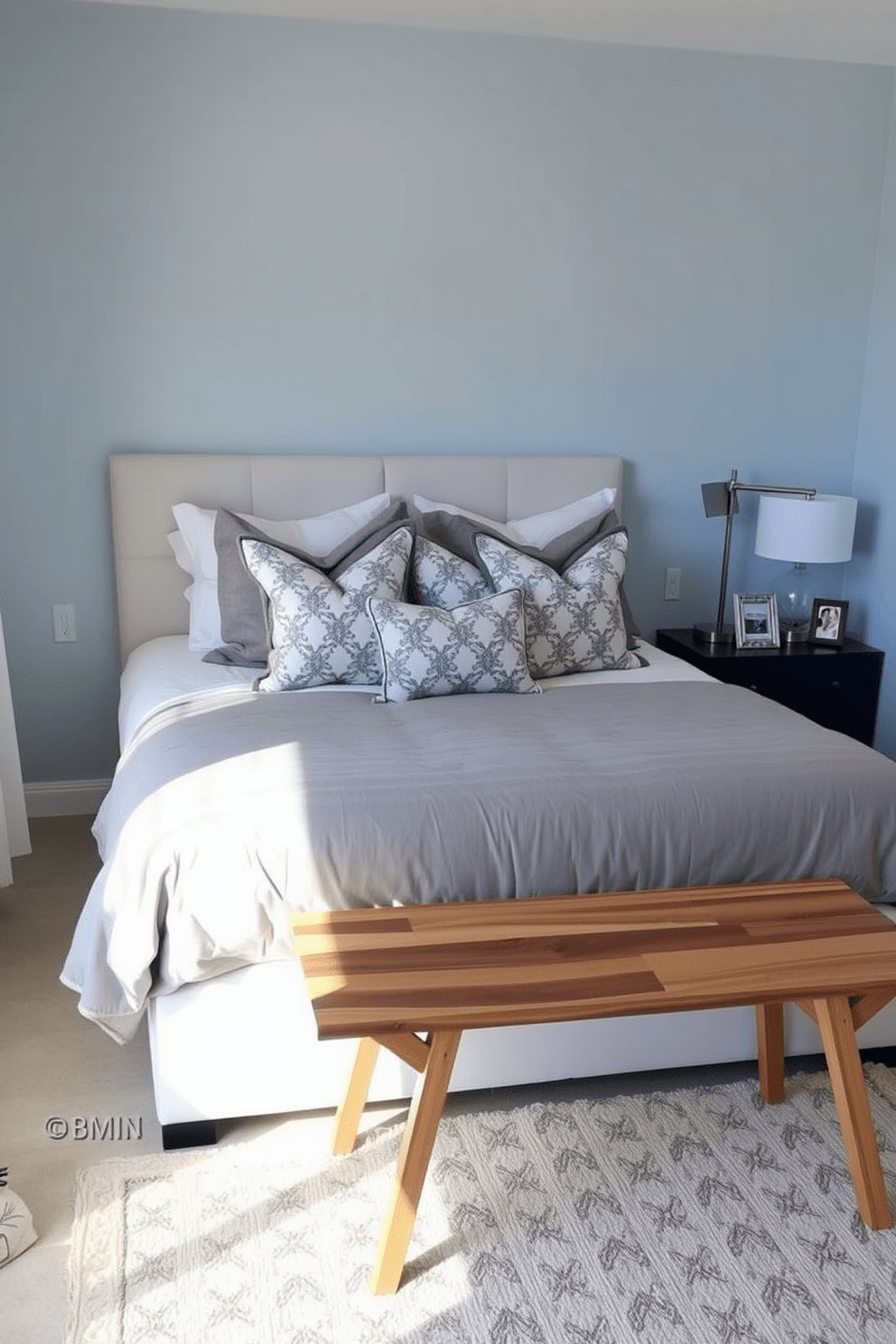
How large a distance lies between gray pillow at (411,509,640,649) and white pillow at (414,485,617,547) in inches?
1.9

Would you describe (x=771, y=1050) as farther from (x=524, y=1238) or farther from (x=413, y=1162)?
Answer: (x=413, y=1162)

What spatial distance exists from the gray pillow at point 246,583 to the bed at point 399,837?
0.33 metres

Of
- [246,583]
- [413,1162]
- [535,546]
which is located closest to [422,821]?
[413,1162]

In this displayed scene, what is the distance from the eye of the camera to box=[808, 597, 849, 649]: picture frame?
4.03 m

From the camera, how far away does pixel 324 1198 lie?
2.11 m

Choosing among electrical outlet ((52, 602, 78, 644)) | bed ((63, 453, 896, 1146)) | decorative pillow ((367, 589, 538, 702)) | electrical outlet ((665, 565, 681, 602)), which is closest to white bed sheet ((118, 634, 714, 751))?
bed ((63, 453, 896, 1146))

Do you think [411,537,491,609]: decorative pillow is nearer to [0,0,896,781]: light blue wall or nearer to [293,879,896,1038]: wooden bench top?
[0,0,896,781]: light blue wall

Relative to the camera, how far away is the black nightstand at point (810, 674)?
3.83 m

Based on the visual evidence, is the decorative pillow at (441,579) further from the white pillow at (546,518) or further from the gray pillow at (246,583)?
the white pillow at (546,518)

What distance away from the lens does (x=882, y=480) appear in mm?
4129

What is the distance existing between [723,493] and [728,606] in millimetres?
455

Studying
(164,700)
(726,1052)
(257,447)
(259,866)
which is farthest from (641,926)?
(257,447)

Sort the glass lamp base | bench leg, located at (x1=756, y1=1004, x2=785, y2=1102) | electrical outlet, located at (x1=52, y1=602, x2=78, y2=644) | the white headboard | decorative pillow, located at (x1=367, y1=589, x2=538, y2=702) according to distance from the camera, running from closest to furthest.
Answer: bench leg, located at (x1=756, y1=1004, x2=785, y2=1102)
decorative pillow, located at (x1=367, y1=589, x2=538, y2=702)
the white headboard
electrical outlet, located at (x1=52, y1=602, x2=78, y2=644)
the glass lamp base

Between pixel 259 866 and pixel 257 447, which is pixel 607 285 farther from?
pixel 259 866
